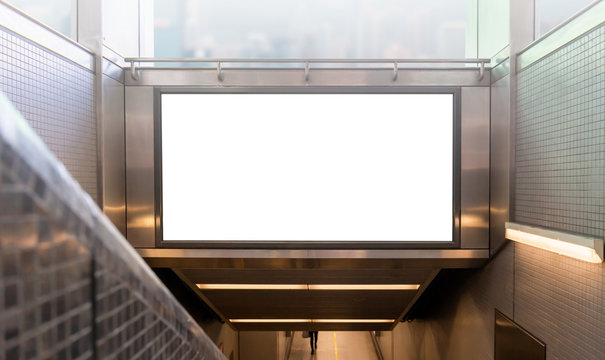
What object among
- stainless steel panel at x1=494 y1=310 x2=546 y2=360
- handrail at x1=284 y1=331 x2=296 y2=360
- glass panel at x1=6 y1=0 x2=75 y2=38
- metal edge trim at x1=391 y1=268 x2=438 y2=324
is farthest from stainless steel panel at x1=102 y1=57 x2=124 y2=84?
handrail at x1=284 y1=331 x2=296 y2=360

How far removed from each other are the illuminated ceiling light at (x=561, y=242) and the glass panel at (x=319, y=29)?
1.91 meters

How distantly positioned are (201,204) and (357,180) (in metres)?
1.49

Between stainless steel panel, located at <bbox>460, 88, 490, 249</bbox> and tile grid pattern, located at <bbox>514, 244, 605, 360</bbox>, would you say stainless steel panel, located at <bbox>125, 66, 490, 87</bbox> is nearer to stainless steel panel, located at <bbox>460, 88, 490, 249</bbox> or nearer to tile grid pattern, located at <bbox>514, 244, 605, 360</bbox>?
stainless steel panel, located at <bbox>460, 88, 490, 249</bbox>

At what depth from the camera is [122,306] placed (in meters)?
0.61

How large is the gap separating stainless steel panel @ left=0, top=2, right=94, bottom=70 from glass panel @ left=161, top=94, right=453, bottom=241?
2.47ft

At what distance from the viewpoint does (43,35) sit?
2424 millimetres

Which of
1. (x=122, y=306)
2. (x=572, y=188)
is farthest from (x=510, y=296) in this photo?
(x=122, y=306)

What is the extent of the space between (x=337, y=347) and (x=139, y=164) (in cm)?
733

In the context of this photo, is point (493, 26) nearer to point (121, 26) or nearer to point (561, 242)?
point (561, 242)

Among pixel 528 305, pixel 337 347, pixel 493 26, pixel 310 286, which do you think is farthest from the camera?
pixel 337 347

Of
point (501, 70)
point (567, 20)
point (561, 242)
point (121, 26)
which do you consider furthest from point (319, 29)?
point (561, 242)

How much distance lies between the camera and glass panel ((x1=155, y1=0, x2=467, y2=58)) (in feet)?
12.0

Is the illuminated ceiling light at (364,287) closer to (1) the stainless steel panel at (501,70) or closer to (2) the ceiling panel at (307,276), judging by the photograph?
(2) the ceiling panel at (307,276)

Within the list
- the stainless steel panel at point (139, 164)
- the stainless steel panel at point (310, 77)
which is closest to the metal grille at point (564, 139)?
the stainless steel panel at point (310, 77)
